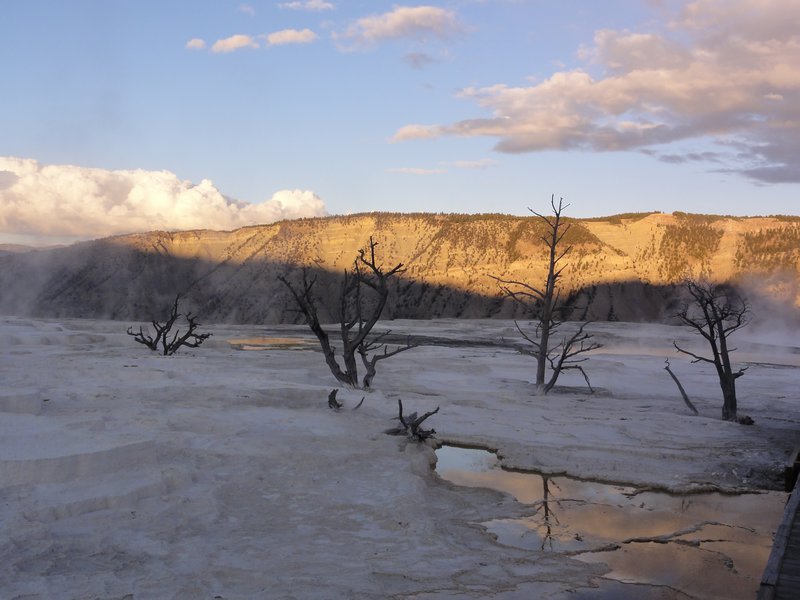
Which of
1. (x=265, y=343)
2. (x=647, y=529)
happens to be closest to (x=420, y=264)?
(x=265, y=343)

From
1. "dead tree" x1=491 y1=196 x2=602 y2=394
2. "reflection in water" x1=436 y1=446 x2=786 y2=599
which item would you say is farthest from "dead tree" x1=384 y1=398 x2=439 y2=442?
"dead tree" x1=491 y1=196 x2=602 y2=394

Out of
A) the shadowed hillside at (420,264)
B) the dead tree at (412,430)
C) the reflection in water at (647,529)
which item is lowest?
the reflection in water at (647,529)

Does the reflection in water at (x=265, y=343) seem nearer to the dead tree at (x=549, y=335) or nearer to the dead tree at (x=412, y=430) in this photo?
the dead tree at (x=549, y=335)

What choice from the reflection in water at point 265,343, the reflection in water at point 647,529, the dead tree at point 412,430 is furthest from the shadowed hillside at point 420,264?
the reflection in water at point 647,529

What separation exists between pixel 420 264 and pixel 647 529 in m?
71.6

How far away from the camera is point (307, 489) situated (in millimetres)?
9031

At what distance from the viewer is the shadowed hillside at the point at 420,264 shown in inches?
2544

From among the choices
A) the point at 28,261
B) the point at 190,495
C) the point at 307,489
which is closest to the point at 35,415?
the point at 190,495

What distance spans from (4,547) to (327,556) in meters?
2.81

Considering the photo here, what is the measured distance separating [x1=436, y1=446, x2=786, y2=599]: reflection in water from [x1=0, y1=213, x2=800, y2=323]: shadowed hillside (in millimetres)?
50740

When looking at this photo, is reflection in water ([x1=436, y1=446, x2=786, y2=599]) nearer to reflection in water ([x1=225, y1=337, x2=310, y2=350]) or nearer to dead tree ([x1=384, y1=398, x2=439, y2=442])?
dead tree ([x1=384, y1=398, x2=439, y2=442])

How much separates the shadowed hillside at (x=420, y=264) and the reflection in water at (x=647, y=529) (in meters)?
50.7

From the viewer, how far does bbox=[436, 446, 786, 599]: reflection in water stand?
6.98 meters

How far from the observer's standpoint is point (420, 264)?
261 ft
